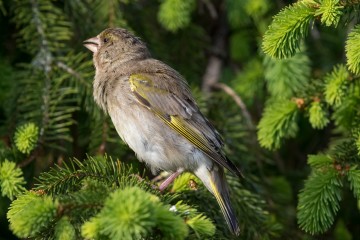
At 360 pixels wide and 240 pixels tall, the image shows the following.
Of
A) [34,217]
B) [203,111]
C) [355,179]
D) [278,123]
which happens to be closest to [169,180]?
[278,123]

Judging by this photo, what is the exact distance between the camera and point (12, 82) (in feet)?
13.7

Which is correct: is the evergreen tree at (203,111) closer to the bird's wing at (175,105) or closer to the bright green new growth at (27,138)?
the bright green new growth at (27,138)

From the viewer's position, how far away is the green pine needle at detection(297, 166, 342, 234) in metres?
3.27

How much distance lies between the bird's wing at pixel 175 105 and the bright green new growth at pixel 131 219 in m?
1.43

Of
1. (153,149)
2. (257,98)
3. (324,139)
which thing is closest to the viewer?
(153,149)

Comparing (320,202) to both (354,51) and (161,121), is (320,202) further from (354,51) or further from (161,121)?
(161,121)

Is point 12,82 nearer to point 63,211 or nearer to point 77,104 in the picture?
point 77,104

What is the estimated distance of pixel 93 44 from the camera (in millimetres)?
4469

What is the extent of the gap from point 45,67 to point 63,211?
1.88m

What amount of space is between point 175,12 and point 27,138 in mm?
1558

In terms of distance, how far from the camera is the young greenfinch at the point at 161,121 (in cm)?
391

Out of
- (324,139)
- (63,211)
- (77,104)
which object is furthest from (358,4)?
(324,139)

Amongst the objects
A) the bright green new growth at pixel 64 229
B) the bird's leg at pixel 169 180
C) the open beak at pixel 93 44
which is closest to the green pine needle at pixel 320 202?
the bird's leg at pixel 169 180

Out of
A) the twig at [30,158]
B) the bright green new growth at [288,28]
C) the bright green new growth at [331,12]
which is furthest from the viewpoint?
the twig at [30,158]
